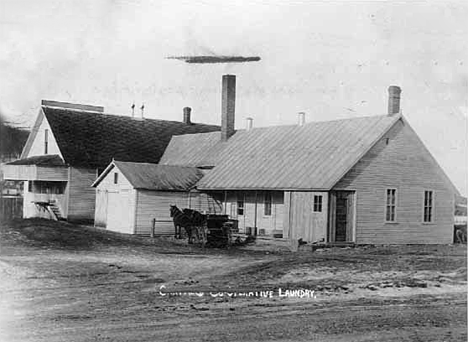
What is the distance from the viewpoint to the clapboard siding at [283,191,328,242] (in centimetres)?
2145

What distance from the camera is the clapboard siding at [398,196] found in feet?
63.4

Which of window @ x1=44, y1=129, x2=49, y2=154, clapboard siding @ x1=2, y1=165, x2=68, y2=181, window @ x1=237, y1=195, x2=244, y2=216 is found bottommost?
window @ x1=237, y1=195, x2=244, y2=216

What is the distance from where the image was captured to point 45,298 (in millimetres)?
10258

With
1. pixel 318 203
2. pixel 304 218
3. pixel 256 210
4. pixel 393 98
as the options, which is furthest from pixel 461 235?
pixel 256 210

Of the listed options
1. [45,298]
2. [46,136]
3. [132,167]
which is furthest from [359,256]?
[46,136]

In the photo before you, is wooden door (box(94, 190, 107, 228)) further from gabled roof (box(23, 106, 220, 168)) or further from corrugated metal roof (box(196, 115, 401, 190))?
corrugated metal roof (box(196, 115, 401, 190))

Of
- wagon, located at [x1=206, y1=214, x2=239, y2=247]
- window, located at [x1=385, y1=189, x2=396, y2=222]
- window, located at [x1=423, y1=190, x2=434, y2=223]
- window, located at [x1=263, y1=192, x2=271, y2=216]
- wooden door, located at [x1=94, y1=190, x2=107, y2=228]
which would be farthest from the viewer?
wooden door, located at [x1=94, y1=190, x2=107, y2=228]

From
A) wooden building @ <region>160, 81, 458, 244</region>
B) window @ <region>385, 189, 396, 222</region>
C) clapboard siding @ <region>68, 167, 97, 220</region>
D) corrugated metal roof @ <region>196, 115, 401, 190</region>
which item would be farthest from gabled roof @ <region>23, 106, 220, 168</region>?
window @ <region>385, 189, 396, 222</region>

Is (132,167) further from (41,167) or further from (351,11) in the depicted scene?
(351,11)

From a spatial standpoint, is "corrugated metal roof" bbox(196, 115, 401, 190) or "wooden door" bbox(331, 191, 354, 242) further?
"wooden door" bbox(331, 191, 354, 242)

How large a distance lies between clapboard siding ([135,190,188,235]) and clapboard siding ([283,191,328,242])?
492 cm

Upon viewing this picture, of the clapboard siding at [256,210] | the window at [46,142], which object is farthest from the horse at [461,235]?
the window at [46,142]

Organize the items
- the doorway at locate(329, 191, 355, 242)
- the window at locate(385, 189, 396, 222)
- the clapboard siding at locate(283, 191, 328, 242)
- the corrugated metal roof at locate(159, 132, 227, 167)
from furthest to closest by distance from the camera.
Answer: the corrugated metal roof at locate(159, 132, 227, 167) < the clapboard siding at locate(283, 191, 328, 242) < the doorway at locate(329, 191, 355, 242) < the window at locate(385, 189, 396, 222)

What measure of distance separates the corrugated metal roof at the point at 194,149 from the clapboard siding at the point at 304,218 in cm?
627
